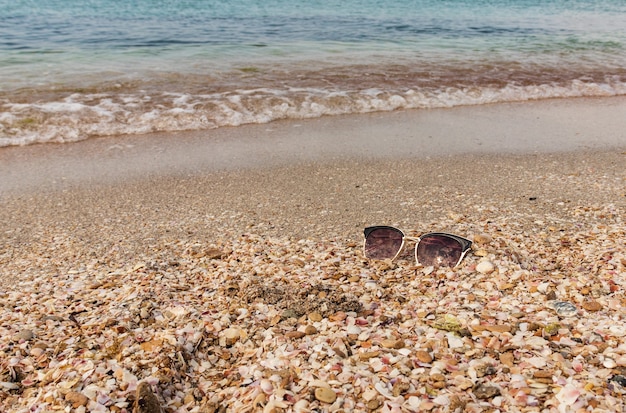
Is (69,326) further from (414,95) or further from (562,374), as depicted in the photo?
(414,95)

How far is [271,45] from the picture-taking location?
40.5 feet

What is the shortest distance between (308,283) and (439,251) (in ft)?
2.68

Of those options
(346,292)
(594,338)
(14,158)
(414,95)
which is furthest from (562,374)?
(414,95)

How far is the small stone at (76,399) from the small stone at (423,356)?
1.38 meters

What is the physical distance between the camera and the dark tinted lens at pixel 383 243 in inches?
126

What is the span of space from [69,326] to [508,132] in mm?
5485

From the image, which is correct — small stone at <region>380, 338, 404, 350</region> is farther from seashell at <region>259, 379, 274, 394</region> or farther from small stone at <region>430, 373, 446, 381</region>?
seashell at <region>259, 379, 274, 394</region>

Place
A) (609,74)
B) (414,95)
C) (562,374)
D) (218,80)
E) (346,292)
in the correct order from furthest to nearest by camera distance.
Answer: (609,74) < (218,80) < (414,95) < (346,292) < (562,374)

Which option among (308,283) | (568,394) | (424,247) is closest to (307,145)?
(424,247)

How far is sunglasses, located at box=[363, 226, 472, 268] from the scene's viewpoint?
3.08 meters

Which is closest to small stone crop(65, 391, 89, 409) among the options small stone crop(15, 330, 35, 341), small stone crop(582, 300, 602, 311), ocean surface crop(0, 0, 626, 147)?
small stone crop(15, 330, 35, 341)

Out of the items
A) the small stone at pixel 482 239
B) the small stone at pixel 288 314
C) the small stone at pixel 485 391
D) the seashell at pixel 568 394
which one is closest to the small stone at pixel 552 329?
the seashell at pixel 568 394

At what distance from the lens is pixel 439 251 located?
3.10 meters

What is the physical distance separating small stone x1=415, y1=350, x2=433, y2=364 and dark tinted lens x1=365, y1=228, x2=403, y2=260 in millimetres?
954
